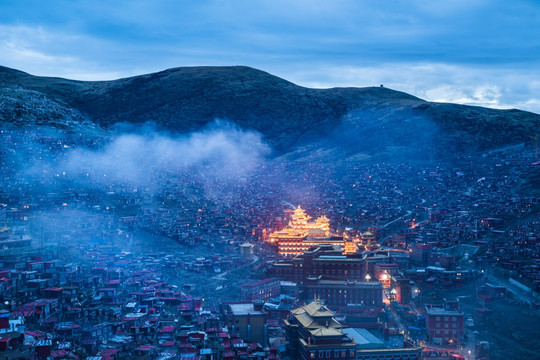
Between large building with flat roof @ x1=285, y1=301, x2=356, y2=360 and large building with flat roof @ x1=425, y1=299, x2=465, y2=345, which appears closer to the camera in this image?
large building with flat roof @ x1=285, y1=301, x2=356, y2=360

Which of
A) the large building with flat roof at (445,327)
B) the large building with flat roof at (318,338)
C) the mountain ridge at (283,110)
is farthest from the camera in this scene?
the mountain ridge at (283,110)

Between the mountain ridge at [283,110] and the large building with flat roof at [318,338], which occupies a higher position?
the mountain ridge at [283,110]

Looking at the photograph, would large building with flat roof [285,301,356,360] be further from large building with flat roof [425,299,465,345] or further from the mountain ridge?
the mountain ridge

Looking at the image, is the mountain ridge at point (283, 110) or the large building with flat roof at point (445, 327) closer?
the large building with flat roof at point (445, 327)

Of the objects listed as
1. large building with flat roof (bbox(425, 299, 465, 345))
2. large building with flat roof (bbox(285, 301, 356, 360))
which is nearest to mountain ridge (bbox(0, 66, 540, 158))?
large building with flat roof (bbox(425, 299, 465, 345))

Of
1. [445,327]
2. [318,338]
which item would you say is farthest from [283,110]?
[318,338]

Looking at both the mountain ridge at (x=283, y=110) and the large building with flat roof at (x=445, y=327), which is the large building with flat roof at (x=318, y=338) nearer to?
the large building with flat roof at (x=445, y=327)

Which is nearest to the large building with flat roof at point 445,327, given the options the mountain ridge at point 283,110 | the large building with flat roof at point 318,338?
Answer: the large building with flat roof at point 318,338

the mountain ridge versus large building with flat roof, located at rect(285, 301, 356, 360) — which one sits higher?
the mountain ridge

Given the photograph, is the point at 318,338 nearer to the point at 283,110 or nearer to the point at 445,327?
the point at 445,327

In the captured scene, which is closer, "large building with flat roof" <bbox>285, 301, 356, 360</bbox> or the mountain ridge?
"large building with flat roof" <bbox>285, 301, 356, 360</bbox>

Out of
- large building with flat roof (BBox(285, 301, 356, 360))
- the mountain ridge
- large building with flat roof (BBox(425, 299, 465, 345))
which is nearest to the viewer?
large building with flat roof (BBox(285, 301, 356, 360))

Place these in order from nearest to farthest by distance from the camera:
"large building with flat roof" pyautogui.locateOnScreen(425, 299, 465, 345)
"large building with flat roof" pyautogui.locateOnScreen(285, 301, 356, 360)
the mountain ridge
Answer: "large building with flat roof" pyautogui.locateOnScreen(285, 301, 356, 360) → "large building with flat roof" pyautogui.locateOnScreen(425, 299, 465, 345) → the mountain ridge
